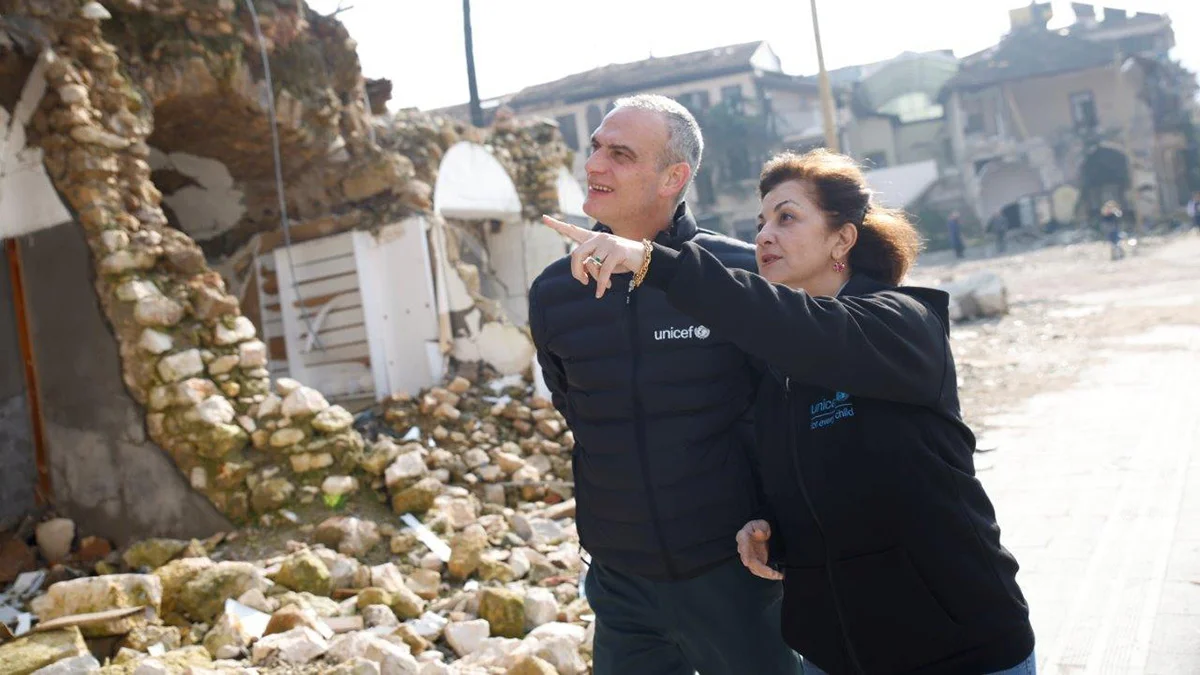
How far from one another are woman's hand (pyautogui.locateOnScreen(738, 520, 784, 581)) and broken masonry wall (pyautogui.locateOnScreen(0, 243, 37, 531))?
5876 millimetres

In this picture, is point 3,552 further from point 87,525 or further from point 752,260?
point 752,260

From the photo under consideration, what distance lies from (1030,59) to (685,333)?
43175 mm

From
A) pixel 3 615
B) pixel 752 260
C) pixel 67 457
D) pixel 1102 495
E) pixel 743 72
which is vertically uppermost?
pixel 743 72

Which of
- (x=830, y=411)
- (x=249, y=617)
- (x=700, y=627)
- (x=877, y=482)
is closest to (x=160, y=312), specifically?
(x=249, y=617)

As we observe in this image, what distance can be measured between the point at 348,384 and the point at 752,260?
6609 millimetres

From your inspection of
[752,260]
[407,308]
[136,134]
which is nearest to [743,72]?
[407,308]

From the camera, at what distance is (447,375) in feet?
28.7

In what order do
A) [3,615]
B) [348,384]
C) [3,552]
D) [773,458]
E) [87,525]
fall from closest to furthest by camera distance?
[773,458] → [3,615] → [3,552] → [87,525] → [348,384]

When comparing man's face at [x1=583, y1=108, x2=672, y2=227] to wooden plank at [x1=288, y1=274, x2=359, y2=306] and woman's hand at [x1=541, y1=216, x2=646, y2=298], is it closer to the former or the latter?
woman's hand at [x1=541, y1=216, x2=646, y2=298]

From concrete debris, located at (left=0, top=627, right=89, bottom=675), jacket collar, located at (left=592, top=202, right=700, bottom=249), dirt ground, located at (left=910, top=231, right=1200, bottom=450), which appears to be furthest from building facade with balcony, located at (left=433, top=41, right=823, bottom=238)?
jacket collar, located at (left=592, top=202, right=700, bottom=249)

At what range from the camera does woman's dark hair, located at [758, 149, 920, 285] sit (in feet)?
6.89

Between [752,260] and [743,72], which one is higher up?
[743,72]

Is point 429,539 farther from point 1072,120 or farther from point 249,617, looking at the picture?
point 1072,120

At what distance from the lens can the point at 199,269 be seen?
6336 millimetres
